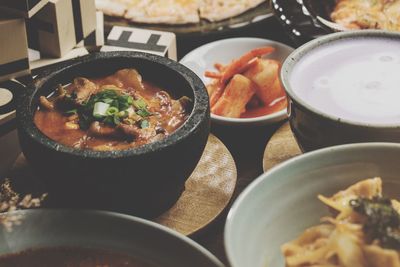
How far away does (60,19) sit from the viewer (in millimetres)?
2494

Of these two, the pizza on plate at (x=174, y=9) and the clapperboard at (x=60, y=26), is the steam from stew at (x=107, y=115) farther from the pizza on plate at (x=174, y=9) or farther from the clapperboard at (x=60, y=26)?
the pizza on plate at (x=174, y=9)

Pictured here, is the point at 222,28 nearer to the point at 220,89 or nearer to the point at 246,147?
the point at 220,89

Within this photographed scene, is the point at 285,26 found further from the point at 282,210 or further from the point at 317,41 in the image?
the point at 282,210

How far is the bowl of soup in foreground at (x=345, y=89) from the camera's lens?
6.17 ft

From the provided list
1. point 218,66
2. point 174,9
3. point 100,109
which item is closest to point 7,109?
point 100,109

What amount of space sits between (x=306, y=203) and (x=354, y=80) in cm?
60

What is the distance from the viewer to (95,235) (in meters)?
1.82

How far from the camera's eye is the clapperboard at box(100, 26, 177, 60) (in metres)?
2.72

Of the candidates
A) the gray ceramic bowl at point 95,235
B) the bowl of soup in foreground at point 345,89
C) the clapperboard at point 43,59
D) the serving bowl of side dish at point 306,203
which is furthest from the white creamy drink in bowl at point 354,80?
the clapperboard at point 43,59

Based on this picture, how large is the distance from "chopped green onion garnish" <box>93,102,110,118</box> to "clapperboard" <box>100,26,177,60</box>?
0.74m

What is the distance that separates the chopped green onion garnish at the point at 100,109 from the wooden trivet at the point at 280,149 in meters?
0.64

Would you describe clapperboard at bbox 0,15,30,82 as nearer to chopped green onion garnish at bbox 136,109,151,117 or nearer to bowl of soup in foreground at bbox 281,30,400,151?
chopped green onion garnish at bbox 136,109,151,117

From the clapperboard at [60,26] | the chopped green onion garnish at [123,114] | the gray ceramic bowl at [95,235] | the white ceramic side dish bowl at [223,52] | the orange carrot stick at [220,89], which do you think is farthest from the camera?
the white ceramic side dish bowl at [223,52]

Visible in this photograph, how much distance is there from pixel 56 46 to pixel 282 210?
1310mm
